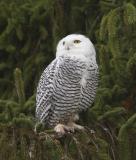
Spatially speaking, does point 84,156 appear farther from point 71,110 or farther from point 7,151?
point 71,110

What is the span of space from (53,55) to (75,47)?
108 centimetres

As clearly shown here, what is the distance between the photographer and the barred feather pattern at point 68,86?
4.57 metres

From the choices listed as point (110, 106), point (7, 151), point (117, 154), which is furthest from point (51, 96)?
point (7, 151)

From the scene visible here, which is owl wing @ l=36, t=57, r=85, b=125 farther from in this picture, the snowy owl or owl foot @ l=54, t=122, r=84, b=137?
owl foot @ l=54, t=122, r=84, b=137

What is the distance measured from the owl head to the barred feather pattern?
0.15 ft

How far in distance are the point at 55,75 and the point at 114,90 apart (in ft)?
1.53

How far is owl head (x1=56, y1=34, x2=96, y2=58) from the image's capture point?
15.3 ft

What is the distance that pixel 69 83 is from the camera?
14.9ft

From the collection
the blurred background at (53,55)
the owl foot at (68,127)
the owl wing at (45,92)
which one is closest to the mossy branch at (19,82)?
the blurred background at (53,55)

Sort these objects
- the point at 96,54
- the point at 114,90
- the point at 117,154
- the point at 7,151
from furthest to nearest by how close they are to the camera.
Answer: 1. the point at 96,54
2. the point at 114,90
3. the point at 117,154
4. the point at 7,151

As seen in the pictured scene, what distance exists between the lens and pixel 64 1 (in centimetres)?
564

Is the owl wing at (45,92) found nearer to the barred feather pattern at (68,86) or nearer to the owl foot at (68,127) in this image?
the barred feather pattern at (68,86)

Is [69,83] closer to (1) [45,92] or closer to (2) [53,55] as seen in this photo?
(1) [45,92]

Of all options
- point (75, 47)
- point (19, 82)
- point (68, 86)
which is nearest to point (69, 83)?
point (68, 86)
